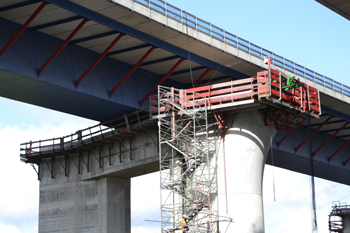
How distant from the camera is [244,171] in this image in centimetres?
3775

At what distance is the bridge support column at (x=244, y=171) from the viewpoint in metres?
37.1

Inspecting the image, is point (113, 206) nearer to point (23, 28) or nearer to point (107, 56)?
point (107, 56)

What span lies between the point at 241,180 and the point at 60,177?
67.2 ft

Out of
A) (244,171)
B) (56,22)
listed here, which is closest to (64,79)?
(56,22)

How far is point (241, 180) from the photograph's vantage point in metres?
37.6

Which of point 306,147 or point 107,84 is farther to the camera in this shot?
point 306,147

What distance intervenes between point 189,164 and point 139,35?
9.29 meters

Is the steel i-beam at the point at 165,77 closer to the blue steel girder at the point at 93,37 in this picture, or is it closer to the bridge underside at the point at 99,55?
the bridge underside at the point at 99,55

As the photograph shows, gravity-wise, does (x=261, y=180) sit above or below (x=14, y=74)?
below

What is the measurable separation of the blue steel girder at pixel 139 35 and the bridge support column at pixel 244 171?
3834 mm

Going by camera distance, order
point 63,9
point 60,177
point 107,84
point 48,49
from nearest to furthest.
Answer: point 63,9, point 48,49, point 107,84, point 60,177

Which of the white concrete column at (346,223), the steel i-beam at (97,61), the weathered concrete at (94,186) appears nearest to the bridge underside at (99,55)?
the steel i-beam at (97,61)

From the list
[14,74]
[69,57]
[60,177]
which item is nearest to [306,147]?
[60,177]

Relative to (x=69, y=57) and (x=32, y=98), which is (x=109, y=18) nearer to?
(x=69, y=57)
